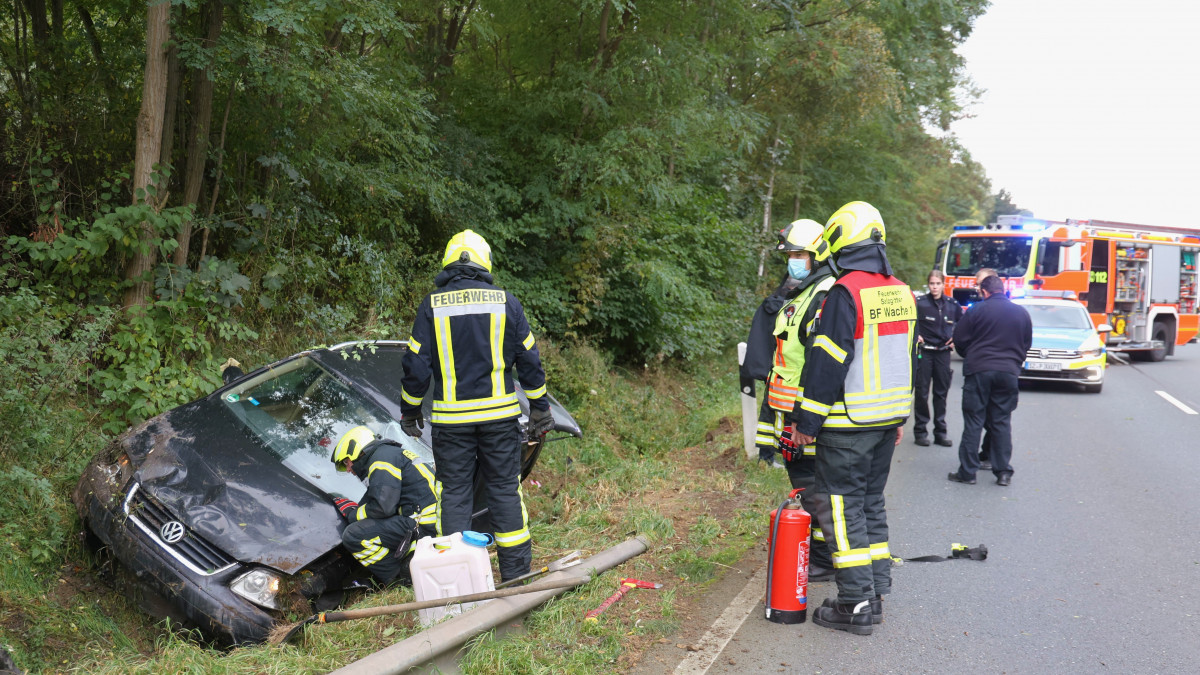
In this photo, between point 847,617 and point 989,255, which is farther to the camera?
point 989,255

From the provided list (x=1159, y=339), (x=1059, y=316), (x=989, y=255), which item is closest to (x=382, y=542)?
(x=1059, y=316)

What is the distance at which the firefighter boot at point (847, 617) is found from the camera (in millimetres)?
4156

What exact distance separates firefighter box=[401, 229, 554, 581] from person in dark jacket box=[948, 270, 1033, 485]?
4704 millimetres

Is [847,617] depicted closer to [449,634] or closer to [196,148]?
[449,634]

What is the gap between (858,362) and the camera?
13.8 ft

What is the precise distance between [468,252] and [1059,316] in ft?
40.6

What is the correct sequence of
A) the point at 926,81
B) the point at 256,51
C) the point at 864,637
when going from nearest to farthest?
1. the point at 864,637
2. the point at 256,51
3. the point at 926,81

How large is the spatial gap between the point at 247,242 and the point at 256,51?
1.90 m

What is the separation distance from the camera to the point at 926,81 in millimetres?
17828

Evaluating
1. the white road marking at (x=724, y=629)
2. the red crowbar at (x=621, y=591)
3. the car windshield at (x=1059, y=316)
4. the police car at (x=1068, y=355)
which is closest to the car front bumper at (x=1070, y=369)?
the police car at (x=1068, y=355)

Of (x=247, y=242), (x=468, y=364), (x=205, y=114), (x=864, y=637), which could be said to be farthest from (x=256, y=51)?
(x=864, y=637)

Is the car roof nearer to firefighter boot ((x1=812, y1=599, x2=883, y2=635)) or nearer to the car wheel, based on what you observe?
the car wheel

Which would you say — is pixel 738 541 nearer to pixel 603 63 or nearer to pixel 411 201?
pixel 411 201

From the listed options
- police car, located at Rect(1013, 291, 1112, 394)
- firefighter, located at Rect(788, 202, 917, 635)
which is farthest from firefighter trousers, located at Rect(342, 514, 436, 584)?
police car, located at Rect(1013, 291, 1112, 394)
